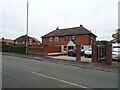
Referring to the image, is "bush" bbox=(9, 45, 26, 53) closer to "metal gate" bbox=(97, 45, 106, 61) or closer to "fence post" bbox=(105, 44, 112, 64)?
"metal gate" bbox=(97, 45, 106, 61)

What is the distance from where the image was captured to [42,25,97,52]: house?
40500mm

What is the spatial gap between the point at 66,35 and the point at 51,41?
5716mm

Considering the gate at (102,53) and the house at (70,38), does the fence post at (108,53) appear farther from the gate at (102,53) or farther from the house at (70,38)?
the house at (70,38)

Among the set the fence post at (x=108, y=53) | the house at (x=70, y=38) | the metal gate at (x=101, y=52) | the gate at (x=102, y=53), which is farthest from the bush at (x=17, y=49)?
the fence post at (x=108, y=53)

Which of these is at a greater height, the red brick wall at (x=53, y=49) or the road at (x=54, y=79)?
the red brick wall at (x=53, y=49)

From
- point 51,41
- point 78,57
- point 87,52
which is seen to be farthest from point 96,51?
point 51,41

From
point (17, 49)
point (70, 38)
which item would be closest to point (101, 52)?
point (17, 49)

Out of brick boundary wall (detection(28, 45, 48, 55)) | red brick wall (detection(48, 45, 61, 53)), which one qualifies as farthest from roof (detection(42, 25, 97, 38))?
brick boundary wall (detection(28, 45, 48, 55))

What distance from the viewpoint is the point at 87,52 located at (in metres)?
24.9

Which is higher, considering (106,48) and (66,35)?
(66,35)

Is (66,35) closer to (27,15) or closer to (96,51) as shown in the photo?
(27,15)

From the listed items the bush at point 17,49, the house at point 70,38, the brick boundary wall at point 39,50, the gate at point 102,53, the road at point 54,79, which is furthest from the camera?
the house at point 70,38

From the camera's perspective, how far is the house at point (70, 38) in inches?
1594

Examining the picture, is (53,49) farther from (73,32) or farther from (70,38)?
(73,32)
